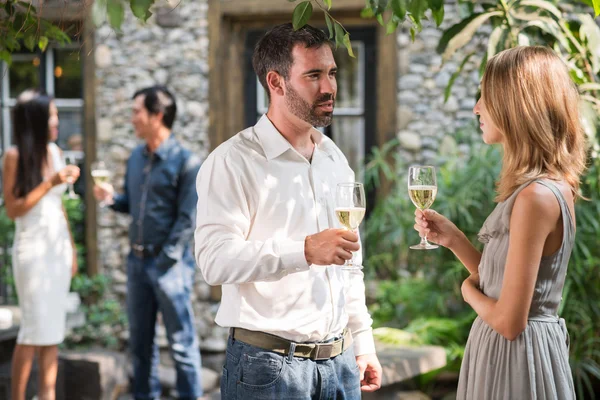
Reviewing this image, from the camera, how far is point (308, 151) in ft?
8.04

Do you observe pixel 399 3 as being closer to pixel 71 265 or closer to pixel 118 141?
pixel 71 265

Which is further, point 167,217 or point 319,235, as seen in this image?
point 167,217

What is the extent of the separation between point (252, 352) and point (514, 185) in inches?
32.6

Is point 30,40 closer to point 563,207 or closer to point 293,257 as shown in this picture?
point 293,257

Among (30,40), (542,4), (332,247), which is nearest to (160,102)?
(30,40)

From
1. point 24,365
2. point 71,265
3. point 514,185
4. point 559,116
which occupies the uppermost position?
point 559,116

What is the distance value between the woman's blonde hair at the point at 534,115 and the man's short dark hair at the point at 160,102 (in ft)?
9.36

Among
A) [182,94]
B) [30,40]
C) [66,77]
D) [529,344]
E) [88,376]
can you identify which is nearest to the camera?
[529,344]

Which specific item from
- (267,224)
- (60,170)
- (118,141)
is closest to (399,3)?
(267,224)

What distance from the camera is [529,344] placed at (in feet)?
6.76

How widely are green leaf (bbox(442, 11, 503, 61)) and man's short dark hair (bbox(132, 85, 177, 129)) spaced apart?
199 centimetres

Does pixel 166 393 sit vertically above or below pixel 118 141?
below

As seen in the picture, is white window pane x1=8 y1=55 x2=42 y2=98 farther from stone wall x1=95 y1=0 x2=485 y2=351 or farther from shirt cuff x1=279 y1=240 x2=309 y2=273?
shirt cuff x1=279 y1=240 x2=309 y2=273

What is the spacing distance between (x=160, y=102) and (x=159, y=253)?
0.87 metres
